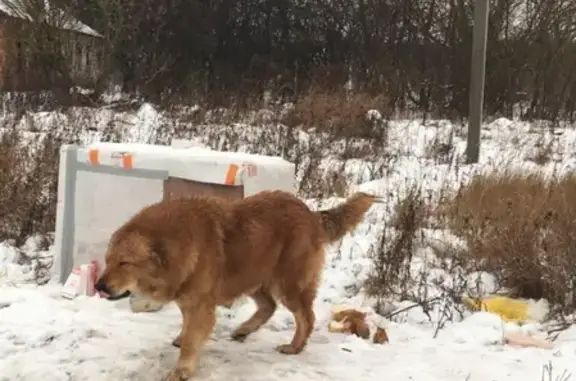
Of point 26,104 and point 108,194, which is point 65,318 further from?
point 26,104

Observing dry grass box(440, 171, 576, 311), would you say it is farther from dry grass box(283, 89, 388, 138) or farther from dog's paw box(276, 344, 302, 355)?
dry grass box(283, 89, 388, 138)

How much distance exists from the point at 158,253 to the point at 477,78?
863 centimetres

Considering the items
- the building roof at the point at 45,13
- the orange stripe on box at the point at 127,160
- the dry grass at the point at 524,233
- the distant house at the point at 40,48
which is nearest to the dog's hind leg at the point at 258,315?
the orange stripe on box at the point at 127,160

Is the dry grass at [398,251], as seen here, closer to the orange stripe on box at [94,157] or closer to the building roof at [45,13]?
the orange stripe on box at [94,157]

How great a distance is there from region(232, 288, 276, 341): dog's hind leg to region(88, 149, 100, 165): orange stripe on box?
1.51 m

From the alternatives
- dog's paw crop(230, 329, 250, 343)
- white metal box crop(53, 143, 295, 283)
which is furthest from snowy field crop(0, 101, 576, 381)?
white metal box crop(53, 143, 295, 283)

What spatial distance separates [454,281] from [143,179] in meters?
2.47

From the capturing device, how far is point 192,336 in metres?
3.66

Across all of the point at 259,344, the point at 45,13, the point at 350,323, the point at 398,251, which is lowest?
the point at 259,344

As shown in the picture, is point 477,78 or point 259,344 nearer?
point 259,344

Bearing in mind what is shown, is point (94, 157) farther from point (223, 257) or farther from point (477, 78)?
point (477, 78)

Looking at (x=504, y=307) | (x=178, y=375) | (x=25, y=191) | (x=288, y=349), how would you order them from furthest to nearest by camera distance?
1. (x=25, y=191)
2. (x=504, y=307)
3. (x=288, y=349)
4. (x=178, y=375)

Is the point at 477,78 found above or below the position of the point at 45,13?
below

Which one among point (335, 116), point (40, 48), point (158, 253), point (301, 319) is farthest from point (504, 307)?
point (40, 48)
